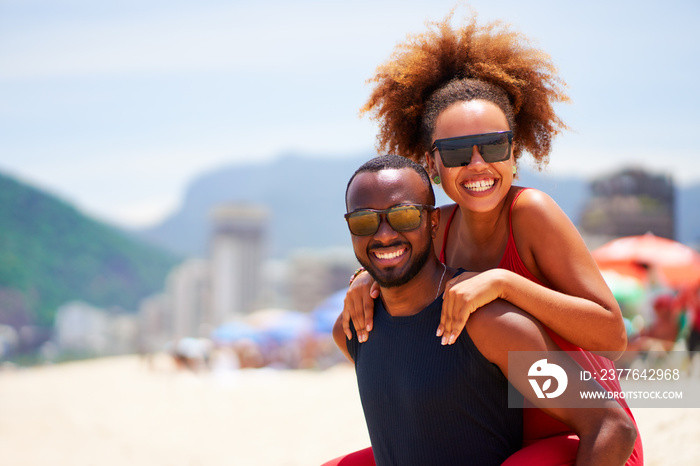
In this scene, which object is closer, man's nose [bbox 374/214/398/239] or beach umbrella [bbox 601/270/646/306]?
man's nose [bbox 374/214/398/239]

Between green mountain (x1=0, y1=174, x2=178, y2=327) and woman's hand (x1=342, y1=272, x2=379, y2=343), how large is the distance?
425 ft

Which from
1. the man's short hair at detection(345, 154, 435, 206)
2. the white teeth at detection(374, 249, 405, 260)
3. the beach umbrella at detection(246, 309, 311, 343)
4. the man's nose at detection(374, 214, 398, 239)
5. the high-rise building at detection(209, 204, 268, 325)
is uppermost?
the high-rise building at detection(209, 204, 268, 325)

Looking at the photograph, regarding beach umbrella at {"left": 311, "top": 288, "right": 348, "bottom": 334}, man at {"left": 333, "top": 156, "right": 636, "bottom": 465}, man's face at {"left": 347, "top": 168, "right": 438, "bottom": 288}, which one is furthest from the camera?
beach umbrella at {"left": 311, "top": 288, "right": 348, "bottom": 334}

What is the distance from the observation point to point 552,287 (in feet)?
8.13

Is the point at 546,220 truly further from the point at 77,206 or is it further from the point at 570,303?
the point at 77,206

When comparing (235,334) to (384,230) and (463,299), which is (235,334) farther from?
(463,299)

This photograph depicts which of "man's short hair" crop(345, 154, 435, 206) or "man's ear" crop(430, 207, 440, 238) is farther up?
"man's short hair" crop(345, 154, 435, 206)

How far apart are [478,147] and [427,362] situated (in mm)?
884

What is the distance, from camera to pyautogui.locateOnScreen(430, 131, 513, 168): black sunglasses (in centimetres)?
254

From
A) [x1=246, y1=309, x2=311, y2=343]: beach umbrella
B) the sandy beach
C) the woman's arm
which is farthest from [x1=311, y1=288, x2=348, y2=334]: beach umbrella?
the woman's arm

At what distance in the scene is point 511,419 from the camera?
2.25m

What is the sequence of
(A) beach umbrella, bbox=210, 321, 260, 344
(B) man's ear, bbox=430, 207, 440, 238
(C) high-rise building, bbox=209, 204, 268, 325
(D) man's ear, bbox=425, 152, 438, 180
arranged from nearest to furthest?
(B) man's ear, bbox=430, 207, 440, 238 < (D) man's ear, bbox=425, 152, 438, 180 < (A) beach umbrella, bbox=210, 321, 260, 344 < (C) high-rise building, bbox=209, 204, 268, 325

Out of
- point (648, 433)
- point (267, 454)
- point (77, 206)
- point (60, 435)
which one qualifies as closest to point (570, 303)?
point (648, 433)

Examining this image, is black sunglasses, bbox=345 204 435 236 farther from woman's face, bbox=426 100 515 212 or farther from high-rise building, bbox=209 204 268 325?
high-rise building, bbox=209 204 268 325
